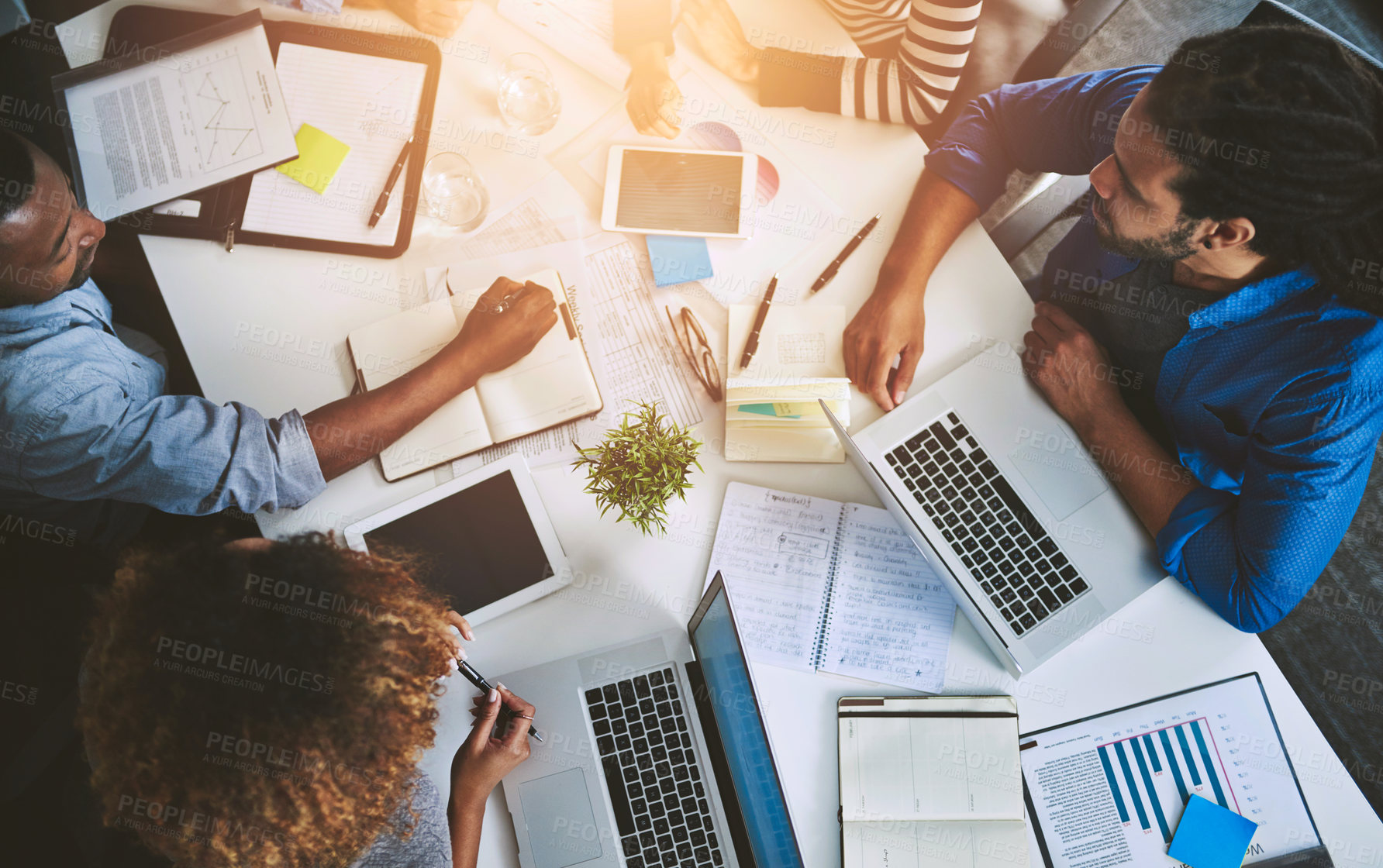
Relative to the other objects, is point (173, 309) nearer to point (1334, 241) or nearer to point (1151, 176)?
point (1151, 176)

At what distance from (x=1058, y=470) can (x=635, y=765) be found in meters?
0.83

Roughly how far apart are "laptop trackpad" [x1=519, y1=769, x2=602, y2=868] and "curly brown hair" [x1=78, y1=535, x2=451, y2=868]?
0.58 feet

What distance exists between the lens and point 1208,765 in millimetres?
1210

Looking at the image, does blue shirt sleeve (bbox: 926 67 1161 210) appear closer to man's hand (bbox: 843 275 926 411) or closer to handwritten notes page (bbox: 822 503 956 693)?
man's hand (bbox: 843 275 926 411)

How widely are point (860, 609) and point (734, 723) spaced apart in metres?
0.29

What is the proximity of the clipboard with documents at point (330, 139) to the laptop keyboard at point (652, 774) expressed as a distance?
0.87 m

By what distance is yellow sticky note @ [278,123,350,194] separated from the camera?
4.48 ft

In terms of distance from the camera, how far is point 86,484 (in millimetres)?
1190

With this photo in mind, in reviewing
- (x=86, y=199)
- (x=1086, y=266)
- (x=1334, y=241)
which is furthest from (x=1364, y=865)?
(x=86, y=199)

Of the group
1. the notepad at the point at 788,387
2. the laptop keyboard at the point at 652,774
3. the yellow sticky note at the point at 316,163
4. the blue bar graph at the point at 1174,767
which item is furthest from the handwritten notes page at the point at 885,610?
the yellow sticky note at the point at 316,163

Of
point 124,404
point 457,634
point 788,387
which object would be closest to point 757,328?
point 788,387

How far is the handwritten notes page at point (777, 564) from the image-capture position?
123 cm

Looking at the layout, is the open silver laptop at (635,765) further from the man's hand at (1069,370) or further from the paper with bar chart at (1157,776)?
the man's hand at (1069,370)

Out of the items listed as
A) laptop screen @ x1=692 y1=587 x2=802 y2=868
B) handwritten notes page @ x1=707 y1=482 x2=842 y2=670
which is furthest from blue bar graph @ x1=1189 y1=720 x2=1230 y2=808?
laptop screen @ x1=692 y1=587 x2=802 y2=868
